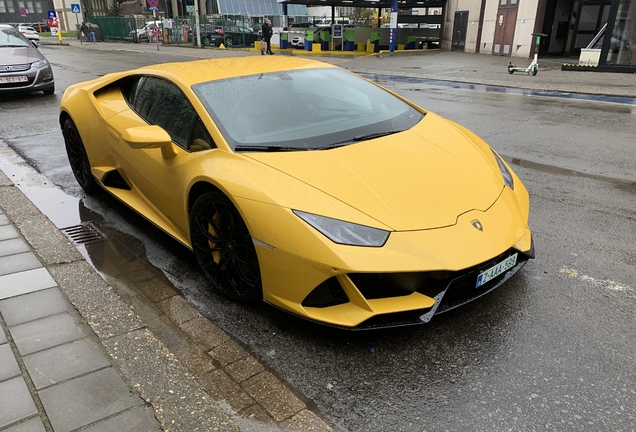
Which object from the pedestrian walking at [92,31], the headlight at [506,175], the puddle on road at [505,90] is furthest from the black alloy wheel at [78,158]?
the pedestrian walking at [92,31]

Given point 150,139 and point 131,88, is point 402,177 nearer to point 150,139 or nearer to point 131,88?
point 150,139

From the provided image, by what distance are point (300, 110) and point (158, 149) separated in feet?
3.49

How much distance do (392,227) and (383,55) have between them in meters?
24.3

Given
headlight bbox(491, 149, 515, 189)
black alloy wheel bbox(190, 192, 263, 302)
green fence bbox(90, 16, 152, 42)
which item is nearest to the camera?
black alloy wheel bbox(190, 192, 263, 302)

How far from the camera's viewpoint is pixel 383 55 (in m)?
25.3

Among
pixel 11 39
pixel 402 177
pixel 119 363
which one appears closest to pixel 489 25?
pixel 11 39

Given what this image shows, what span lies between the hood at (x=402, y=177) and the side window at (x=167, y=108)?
755 mm

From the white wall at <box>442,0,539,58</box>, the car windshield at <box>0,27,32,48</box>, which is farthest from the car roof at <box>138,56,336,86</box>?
the white wall at <box>442,0,539,58</box>

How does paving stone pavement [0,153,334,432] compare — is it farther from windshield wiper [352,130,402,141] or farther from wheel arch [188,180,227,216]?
windshield wiper [352,130,402,141]

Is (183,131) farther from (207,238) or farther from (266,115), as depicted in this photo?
(207,238)

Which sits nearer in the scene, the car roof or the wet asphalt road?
the wet asphalt road

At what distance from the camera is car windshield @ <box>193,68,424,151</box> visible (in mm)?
3277

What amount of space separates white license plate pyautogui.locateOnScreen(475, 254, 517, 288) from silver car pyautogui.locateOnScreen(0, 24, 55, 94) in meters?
11.8

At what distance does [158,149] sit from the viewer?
364 centimetres
